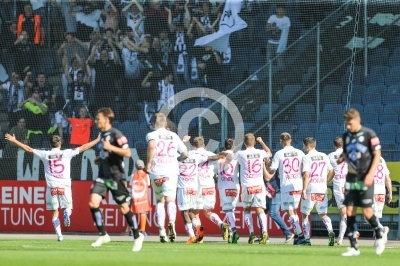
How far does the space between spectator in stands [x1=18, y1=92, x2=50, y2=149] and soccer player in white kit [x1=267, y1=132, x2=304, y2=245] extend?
806 cm

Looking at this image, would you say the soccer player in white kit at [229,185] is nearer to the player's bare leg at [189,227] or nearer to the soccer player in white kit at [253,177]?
the soccer player in white kit at [253,177]

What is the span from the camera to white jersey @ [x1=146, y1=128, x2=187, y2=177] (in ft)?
62.3

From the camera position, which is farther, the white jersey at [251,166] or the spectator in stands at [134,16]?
the spectator in stands at [134,16]

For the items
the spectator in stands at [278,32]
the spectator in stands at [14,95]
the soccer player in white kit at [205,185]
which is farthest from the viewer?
the spectator in stands at [278,32]

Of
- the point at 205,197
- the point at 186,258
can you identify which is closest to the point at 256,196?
the point at 205,197

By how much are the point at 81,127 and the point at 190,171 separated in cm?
654

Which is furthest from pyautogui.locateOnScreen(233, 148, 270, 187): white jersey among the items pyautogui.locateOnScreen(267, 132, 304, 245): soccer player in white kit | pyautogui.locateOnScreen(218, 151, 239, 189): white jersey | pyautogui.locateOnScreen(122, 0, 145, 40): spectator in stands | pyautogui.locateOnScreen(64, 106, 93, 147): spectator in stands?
pyautogui.locateOnScreen(122, 0, 145, 40): spectator in stands

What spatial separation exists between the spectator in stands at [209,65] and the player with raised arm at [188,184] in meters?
6.88

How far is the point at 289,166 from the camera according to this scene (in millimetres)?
20016

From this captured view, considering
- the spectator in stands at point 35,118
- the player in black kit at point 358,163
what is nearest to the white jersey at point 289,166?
the player in black kit at point 358,163

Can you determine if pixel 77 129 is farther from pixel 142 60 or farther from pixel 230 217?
pixel 230 217

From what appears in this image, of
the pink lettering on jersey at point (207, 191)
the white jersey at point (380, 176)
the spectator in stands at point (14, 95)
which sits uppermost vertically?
the spectator in stands at point (14, 95)

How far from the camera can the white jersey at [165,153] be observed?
62.3 feet

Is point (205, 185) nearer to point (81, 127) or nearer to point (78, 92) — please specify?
point (81, 127)
